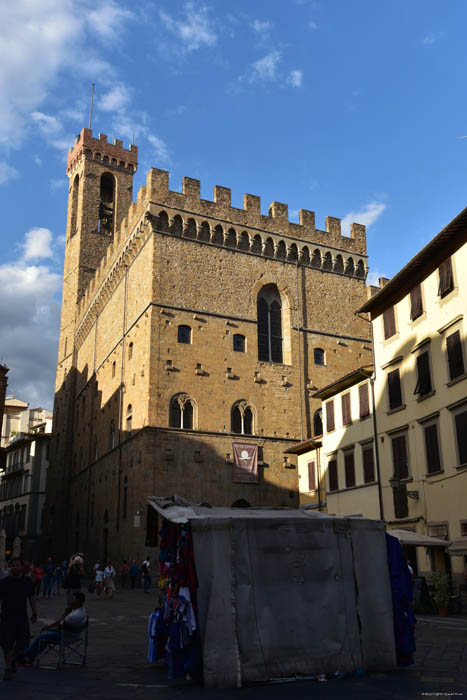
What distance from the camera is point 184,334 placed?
3056 cm

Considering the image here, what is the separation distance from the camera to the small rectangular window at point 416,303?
20.8m

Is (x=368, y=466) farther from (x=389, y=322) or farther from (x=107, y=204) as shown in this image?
(x=107, y=204)

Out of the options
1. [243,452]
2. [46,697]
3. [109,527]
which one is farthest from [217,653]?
[109,527]

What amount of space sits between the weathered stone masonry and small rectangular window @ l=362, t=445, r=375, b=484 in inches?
308

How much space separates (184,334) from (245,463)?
21.1ft

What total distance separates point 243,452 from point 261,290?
8560mm

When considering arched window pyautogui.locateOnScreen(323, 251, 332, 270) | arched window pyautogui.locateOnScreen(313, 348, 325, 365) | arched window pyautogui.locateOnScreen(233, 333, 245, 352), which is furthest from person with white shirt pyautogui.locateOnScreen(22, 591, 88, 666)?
arched window pyautogui.locateOnScreen(323, 251, 332, 270)

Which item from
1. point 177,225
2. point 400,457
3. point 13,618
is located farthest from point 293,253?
point 13,618

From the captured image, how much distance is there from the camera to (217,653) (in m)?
7.60

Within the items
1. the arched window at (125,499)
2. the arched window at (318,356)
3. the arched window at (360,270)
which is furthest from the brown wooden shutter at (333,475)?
the arched window at (360,270)

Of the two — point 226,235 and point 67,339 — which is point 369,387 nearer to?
point 226,235

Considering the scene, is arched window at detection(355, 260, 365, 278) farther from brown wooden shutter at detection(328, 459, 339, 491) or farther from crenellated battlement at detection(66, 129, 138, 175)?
A: crenellated battlement at detection(66, 129, 138, 175)

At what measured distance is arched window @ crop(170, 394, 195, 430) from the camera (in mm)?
29094

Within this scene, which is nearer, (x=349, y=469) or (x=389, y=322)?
(x=389, y=322)
